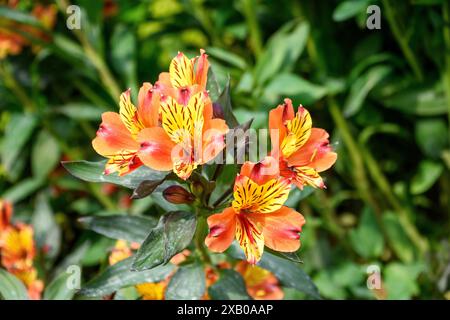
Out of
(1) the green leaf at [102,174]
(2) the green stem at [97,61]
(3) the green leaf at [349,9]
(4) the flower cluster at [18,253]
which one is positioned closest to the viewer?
(1) the green leaf at [102,174]

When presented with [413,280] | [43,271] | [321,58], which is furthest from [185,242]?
[321,58]

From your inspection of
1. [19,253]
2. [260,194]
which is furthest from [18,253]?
[260,194]

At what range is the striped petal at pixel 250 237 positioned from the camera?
761 mm

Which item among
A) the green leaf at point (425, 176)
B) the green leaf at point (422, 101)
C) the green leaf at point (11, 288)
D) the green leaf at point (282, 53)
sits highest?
the green leaf at point (282, 53)

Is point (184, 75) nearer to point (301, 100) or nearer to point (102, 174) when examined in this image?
point (102, 174)

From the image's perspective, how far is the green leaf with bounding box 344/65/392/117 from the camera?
139 cm

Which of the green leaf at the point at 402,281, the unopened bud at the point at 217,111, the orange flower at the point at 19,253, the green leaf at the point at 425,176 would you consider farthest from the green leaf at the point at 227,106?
the green leaf at the point at 425,176

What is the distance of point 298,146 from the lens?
816 millimetres

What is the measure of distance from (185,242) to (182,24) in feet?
2.91

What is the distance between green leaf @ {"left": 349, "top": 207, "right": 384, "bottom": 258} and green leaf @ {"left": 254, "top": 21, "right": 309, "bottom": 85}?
15.3 inches

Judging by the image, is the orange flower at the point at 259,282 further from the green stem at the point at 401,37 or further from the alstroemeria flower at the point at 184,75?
the green stem at the point at 401,37

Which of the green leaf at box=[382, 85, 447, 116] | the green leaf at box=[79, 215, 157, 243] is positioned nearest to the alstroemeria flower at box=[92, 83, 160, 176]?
the green leaf at box=[79, 215, 157, 243]

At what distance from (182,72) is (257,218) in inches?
7.6
